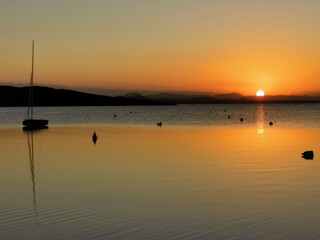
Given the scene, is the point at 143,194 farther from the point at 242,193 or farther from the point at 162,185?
the point at 242,193

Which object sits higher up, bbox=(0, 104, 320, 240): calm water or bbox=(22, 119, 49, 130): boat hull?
bbox=(22, 119, 49, 130): boat hull

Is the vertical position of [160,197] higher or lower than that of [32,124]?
lower

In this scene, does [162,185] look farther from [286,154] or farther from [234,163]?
[286,154]

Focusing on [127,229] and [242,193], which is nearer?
[127,229]

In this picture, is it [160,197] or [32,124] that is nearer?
[160,197]

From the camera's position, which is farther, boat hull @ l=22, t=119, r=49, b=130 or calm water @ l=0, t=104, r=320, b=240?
boat hull @ l=22, t=119, r=49, b=130

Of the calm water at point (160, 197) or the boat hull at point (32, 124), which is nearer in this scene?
the calm water at point (160, 197)

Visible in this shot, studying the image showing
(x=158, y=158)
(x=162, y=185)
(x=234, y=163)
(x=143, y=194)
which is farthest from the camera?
(x=158, y=158)

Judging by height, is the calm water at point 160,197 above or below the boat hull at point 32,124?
below

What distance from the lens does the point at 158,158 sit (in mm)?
35188

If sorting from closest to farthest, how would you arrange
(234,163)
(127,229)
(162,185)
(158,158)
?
1. (127,229)
2. (162,185)
3. (234,163)
4. (158,158)

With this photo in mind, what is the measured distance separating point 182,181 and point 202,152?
1556 centimetres

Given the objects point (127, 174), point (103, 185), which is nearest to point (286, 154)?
point (127, 174)

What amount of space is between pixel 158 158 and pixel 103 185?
12.5 m
